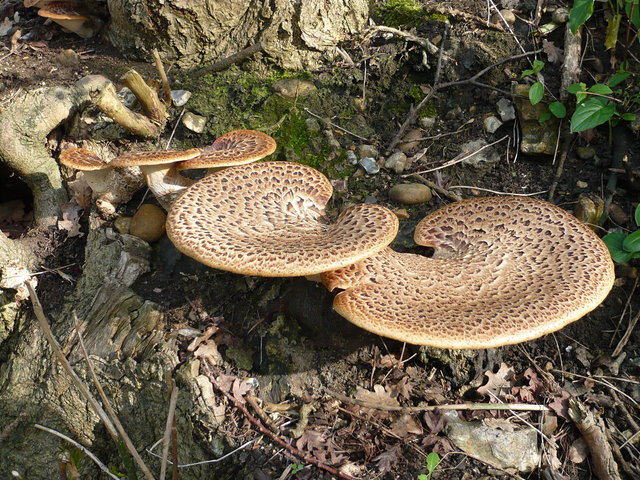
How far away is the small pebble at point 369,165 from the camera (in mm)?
5168

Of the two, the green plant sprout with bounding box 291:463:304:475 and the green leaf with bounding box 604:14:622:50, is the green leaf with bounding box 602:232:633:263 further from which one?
the green plant sprout with bounding box 291:463:304:475

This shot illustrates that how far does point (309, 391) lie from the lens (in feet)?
13.3

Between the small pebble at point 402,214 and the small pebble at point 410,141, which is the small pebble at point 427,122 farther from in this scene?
the small pebble at point 402,214

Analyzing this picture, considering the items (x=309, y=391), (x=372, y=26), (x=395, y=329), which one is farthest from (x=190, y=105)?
(x=395, y=329)

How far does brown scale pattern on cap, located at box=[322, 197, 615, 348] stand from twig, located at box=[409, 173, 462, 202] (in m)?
0.62

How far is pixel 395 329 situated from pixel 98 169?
3.11 meters

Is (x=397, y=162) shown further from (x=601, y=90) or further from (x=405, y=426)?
(x=405, y=426)

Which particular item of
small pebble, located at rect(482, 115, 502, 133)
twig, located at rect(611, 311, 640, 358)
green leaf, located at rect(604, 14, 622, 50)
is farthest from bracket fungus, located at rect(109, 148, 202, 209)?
green leaf, located at rect(604, 14, 622, 50)

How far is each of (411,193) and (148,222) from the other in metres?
2.44

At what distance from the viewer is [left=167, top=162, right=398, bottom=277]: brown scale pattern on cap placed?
10.6 feet

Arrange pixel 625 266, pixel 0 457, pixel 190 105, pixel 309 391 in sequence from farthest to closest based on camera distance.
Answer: pixel 190 105, pixel 0 457, pixel 625 266, pixel 309 391

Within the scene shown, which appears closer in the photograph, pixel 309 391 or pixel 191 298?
pixel 309 391

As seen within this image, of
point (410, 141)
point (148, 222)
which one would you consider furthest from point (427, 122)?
point (148, 222)

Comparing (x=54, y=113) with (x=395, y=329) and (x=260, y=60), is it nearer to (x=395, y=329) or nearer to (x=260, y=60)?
(x=260, y=60)
